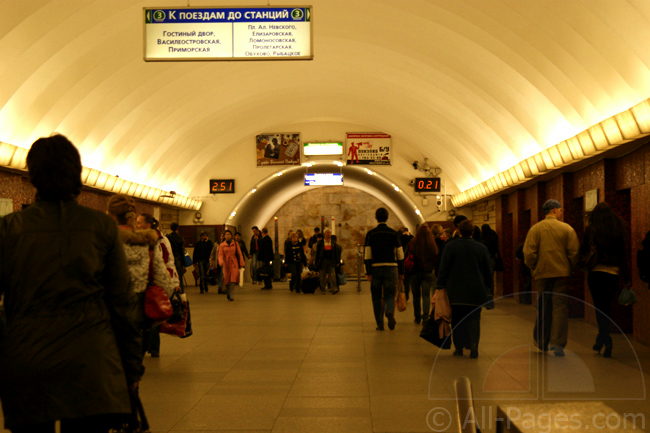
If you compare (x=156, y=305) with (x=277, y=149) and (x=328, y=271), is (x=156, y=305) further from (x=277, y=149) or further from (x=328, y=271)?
(x=277, y=149)

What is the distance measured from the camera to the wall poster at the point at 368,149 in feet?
78.8

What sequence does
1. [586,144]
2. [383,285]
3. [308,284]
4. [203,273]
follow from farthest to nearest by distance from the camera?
[203,273], [308,284], [383,285], [586,144]

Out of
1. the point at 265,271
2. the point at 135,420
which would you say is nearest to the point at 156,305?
the point at 135,420

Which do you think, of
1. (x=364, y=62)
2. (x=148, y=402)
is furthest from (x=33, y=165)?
(x=364, y=62)

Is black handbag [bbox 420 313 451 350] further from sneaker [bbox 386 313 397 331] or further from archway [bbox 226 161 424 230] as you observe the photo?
archway [bbox 226 161 424 230]

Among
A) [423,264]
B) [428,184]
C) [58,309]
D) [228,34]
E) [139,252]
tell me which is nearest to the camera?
[58,309]

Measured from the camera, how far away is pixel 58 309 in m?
2.72

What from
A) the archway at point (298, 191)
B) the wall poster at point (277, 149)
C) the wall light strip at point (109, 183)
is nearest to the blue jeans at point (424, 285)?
the wall light strip at point (109, 183)

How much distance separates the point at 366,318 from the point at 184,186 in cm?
1224

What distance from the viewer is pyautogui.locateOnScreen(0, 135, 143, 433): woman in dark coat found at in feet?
8.71

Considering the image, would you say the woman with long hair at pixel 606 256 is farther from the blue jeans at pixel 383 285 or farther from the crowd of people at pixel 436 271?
the blue jeans at pixel 383 285

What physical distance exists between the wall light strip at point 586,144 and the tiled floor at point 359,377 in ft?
8.05

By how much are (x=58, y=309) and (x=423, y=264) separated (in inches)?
338

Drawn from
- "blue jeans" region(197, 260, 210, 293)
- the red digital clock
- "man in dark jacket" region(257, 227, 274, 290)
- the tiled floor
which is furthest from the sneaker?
the red digital clock
